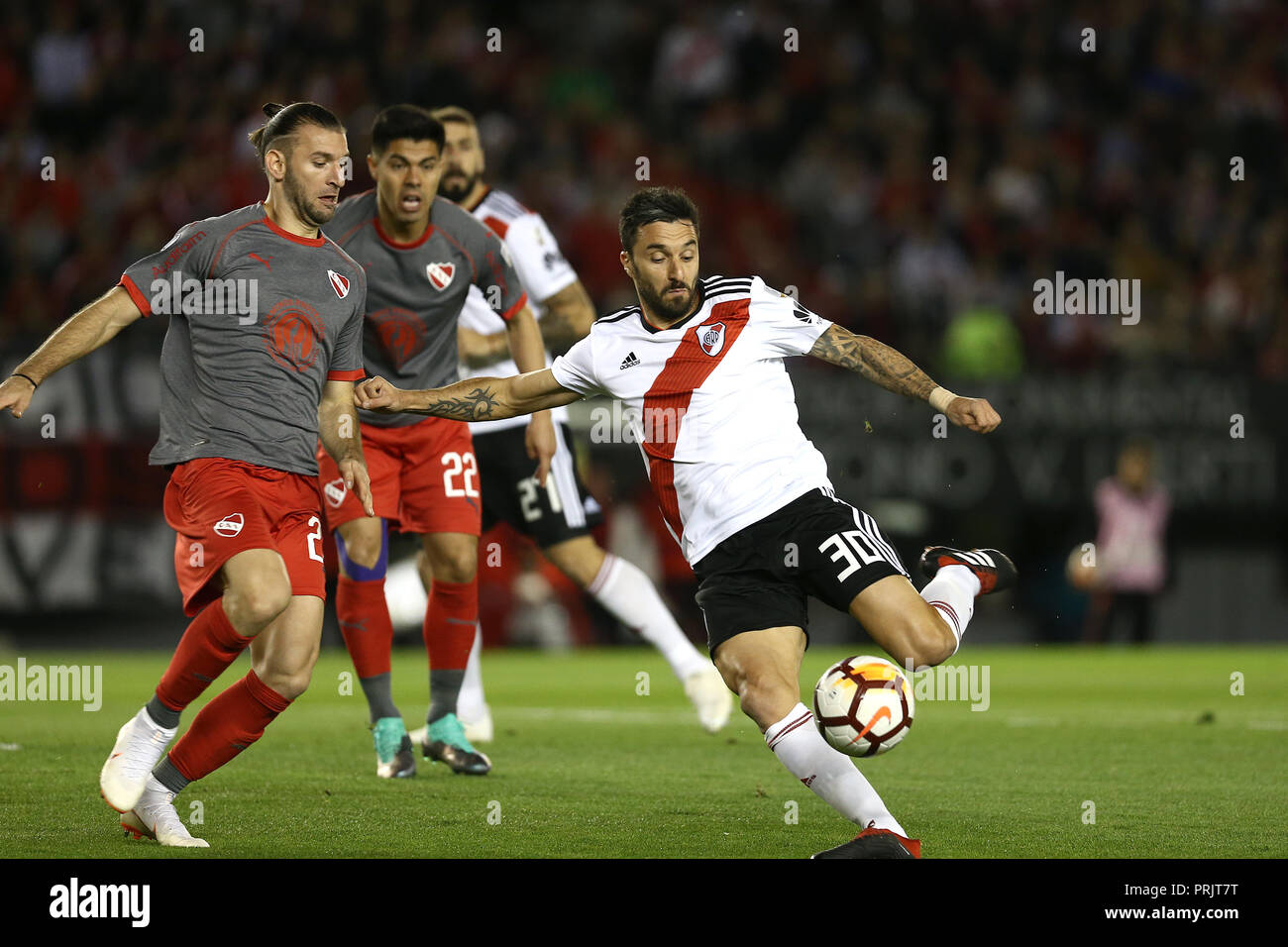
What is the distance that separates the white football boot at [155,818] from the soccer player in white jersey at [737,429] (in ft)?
4.80

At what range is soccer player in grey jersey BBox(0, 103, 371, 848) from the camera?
543 cm

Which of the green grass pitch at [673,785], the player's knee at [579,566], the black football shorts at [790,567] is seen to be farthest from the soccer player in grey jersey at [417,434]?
the black football shorts at [790,567]

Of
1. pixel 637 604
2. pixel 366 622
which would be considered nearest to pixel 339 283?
pixel 366 622

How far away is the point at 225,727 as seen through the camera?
5531 mm

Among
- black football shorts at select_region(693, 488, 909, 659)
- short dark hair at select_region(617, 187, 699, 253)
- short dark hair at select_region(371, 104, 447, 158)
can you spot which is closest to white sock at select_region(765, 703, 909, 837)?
black football shorts at select_region(693, 488, 909, 659)

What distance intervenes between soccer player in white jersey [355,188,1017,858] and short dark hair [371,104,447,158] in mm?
1462

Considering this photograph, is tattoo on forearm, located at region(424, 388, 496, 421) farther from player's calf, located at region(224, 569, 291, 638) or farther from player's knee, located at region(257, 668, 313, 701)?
player's knee, located at region(257, 668, 313, 701)

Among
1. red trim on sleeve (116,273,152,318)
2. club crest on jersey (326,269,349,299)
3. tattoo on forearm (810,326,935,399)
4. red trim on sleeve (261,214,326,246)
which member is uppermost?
red trim on sleeve (261,214,326,246)

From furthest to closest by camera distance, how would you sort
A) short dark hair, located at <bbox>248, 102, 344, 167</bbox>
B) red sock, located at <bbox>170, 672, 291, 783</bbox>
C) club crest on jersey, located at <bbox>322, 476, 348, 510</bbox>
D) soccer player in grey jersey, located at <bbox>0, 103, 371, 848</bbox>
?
club crest on jersey, located at <bbox>322, 476, 348, 510</bbox>
short dark hair, located at <bbox>248, 102, 344, 167</bbox>
red sock, located at <bbox>170, 672, 291, 783</bbox>
soccer player in grey jersey, located at <bbox>0, 103, 371, 848</bbox>

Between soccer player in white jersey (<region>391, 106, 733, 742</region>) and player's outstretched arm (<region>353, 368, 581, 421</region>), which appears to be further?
soccer player in white jersey (<region>391, 106, 733, 742</region>)

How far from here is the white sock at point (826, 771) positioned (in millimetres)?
4977

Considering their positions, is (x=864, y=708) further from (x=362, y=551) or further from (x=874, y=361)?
(x=362, y=551)

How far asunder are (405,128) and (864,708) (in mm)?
3290
